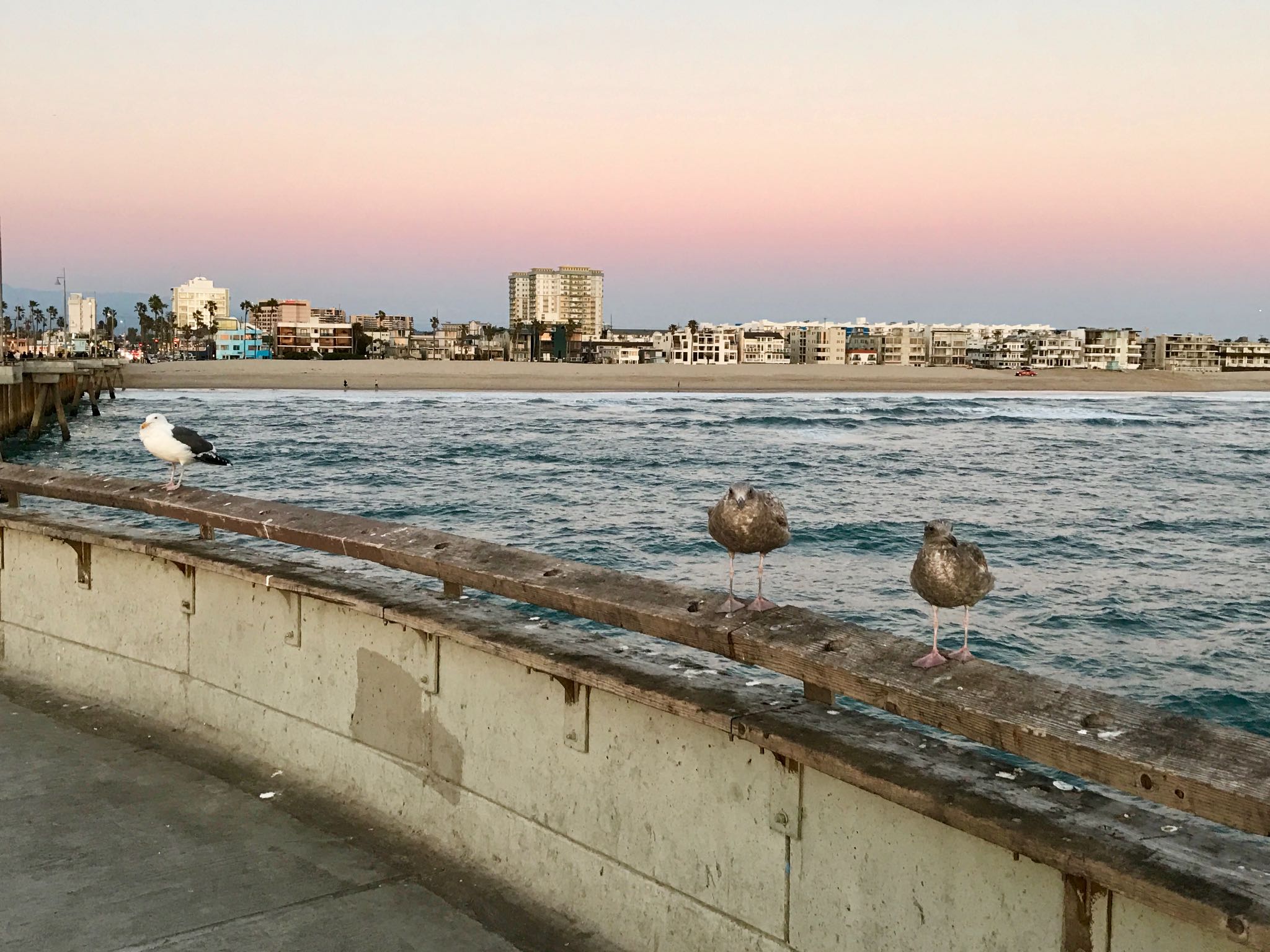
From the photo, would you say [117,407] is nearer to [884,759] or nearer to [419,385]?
[419,385]

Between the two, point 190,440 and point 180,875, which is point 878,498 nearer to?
point 190,440

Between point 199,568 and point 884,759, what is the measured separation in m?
3.76

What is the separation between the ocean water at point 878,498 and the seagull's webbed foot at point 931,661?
11.6 m

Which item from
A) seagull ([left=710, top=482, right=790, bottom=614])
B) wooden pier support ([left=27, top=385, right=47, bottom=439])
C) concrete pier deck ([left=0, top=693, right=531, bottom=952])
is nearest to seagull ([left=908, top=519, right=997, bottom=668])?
seagull ([left=710, top=482, right=790, bottom=614])

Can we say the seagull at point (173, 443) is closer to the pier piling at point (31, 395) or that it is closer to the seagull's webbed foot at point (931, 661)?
the seagull's webbed foot at point (931, 661)

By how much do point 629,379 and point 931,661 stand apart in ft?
430

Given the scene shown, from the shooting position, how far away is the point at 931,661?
3141 mm

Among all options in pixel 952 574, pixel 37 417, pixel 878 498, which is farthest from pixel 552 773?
pixel 37 417

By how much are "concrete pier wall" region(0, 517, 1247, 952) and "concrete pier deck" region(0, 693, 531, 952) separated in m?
0.32

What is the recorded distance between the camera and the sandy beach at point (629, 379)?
117125 mm

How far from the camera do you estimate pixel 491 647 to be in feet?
13.5

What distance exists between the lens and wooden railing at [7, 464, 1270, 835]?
8.27 ft

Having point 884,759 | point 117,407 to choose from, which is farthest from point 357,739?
point 117,407

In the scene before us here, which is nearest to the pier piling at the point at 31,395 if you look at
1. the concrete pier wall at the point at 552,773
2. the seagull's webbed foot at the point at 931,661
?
the concrete pier wall at the point at 552,773
